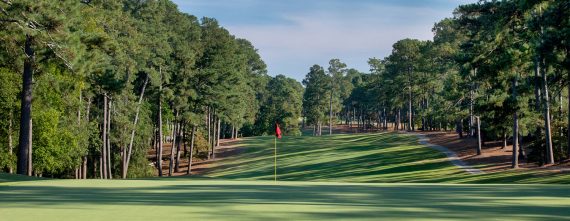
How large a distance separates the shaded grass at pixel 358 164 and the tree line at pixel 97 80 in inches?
305

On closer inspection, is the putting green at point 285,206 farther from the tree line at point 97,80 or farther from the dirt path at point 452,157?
the dirt path at point 452,157

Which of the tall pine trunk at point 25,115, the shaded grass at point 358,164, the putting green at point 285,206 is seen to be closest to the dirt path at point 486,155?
the shaded grass at point 358,164

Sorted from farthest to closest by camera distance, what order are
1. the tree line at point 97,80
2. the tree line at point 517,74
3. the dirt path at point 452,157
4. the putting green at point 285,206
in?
the dirt path at point 452,157 < the tree line at point 517,74 < the tree line at point 97,80 < the putting green at point 285,206

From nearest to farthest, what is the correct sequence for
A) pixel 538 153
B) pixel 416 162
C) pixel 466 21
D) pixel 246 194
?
pixel 246 194
pixel 538 153
pixel 466 21
pixel 416 162


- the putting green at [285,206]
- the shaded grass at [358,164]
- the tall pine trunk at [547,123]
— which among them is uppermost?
the tall pine trunk at [547,123]

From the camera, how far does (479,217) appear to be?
8102 mm

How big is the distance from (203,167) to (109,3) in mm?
26846

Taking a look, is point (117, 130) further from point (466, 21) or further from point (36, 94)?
point (466, 21)

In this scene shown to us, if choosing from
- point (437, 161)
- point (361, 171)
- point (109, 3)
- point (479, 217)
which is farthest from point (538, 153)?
point (479, 217)

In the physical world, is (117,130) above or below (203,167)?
above

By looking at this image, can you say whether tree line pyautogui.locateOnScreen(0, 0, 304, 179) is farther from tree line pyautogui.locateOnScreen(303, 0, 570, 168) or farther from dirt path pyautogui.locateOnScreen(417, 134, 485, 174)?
dirt path pyautogui.locateOnScreen(417, 134, 485, 174)

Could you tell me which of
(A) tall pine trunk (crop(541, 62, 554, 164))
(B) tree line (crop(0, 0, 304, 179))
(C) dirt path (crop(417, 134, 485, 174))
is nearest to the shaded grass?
(C) dirt path (crop(417, 134, 485, 174))

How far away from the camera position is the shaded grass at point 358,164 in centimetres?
3781

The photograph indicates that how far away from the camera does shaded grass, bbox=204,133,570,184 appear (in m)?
37.8
